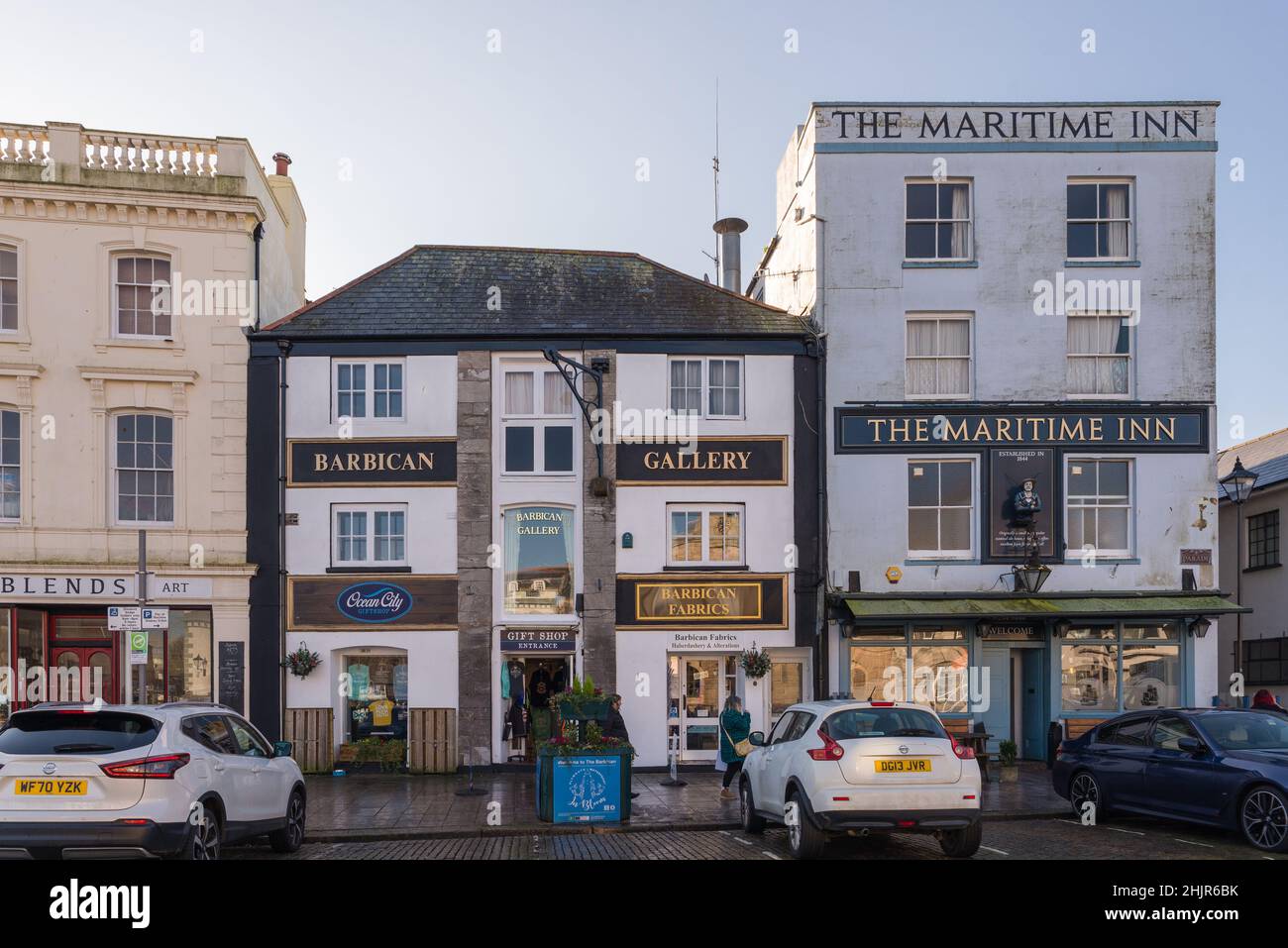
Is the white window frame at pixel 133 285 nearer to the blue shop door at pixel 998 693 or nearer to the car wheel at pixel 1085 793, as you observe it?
the blue shop door at pixel 998 693

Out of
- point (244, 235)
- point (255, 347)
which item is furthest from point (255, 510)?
point (244, 235)

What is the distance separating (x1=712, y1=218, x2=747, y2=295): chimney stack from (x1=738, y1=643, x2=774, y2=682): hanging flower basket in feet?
34.9

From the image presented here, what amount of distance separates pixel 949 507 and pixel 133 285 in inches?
654

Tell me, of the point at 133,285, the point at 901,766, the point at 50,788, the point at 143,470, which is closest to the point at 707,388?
the point at 143,470

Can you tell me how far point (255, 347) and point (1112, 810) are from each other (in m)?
16.9

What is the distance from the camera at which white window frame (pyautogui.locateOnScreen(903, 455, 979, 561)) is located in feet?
69.8

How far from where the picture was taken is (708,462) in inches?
843

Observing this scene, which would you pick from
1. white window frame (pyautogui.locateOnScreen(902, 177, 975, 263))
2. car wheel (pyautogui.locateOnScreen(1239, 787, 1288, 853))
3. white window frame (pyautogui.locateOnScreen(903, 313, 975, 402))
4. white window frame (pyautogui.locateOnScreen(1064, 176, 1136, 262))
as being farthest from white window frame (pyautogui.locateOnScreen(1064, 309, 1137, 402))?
car wheel (pyautogui.locateOnScreen(1239, 787, 1288, 853))

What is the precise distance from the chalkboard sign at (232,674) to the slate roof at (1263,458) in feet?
67.1

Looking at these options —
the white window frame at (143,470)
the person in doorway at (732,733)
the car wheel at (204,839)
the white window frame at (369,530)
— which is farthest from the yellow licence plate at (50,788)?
the white window frame at (143,470)

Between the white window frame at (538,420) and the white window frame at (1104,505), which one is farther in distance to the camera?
the white window frame at (1104,505)

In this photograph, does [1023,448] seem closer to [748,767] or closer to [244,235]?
[748,767]

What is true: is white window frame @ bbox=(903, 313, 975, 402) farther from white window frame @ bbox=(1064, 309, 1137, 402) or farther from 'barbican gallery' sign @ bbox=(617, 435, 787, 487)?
'barbican gallery' sign @ bbox=(617, 435, 787, 487)

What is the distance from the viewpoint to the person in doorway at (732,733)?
17125 mm
